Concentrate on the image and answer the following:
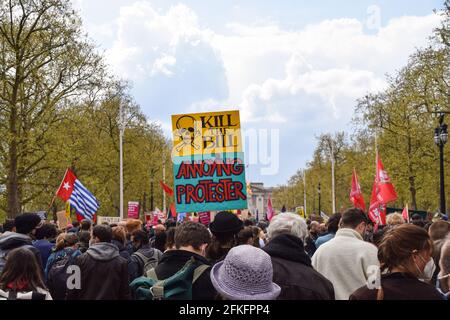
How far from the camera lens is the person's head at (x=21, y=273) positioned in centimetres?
501

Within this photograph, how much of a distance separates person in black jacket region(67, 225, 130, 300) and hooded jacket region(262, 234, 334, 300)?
90.6 inches

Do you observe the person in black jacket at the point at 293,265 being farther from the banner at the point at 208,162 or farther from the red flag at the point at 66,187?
the red flag at the point at 66,187

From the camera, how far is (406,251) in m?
4.09

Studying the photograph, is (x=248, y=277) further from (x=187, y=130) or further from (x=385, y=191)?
(x=385, y=191)

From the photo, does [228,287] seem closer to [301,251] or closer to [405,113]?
[301,251]

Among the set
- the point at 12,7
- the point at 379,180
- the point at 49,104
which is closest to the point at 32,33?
the point at 12,7

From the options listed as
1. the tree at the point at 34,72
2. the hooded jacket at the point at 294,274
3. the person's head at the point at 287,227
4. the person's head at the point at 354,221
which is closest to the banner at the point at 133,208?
the tree at the point at 34,72

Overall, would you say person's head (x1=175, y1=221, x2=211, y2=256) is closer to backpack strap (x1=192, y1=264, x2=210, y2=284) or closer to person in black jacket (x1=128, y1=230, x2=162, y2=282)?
backpack strap (x1=192, y1=264, x2=210, y2=284)

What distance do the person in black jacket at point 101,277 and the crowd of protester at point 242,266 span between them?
0.01m

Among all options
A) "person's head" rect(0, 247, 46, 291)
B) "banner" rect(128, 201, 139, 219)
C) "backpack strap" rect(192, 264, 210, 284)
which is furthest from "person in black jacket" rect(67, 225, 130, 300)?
"banner" rect(128, 201, 139, 219)

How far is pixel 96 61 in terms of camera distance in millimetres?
30797

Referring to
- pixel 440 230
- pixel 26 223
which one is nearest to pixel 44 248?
pixel 26 223

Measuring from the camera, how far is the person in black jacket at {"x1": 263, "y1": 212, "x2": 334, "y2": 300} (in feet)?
14.7
